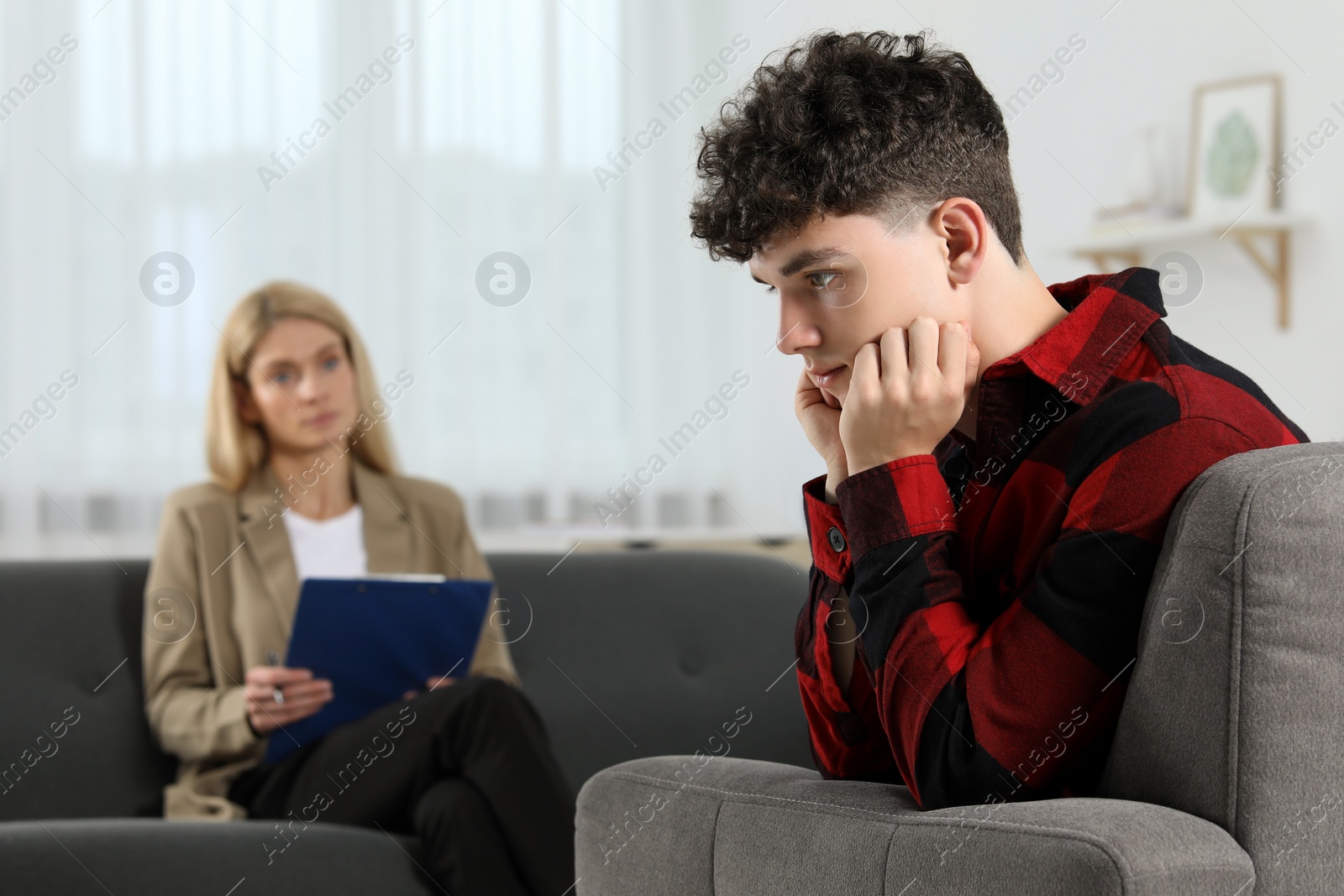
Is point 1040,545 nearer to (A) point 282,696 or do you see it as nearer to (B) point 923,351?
(B) point 923,351

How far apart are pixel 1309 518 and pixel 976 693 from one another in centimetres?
24

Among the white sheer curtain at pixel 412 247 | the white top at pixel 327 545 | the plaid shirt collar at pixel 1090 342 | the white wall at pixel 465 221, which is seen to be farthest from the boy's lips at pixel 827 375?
the white sheer curtain at pixel 412 247

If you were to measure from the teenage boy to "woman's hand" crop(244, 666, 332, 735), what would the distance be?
1007 mm

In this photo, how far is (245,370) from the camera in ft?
6.81

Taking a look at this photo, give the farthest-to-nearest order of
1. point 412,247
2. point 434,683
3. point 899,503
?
point 412,247 < point 434,683 < point 899,503

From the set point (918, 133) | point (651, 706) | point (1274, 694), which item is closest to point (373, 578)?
point (651, 706)

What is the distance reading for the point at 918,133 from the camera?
91 centimetres

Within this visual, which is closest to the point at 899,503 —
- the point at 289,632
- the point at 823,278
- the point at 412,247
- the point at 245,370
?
the point at 823,278

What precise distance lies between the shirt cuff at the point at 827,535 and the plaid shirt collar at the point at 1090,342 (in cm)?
17

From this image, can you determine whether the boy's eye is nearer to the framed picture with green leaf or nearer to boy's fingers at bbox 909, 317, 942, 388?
boy's fingers at bbox 909, 317, 942, 388

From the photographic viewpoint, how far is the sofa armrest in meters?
0.69

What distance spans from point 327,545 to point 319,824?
600 millimetres

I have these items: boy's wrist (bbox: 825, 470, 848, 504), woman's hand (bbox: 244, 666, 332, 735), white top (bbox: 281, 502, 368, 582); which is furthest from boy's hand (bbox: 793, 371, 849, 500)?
white top (bbox: 281, 502, 368, 582)

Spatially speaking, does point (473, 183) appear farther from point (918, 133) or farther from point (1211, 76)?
point (918, 133)
